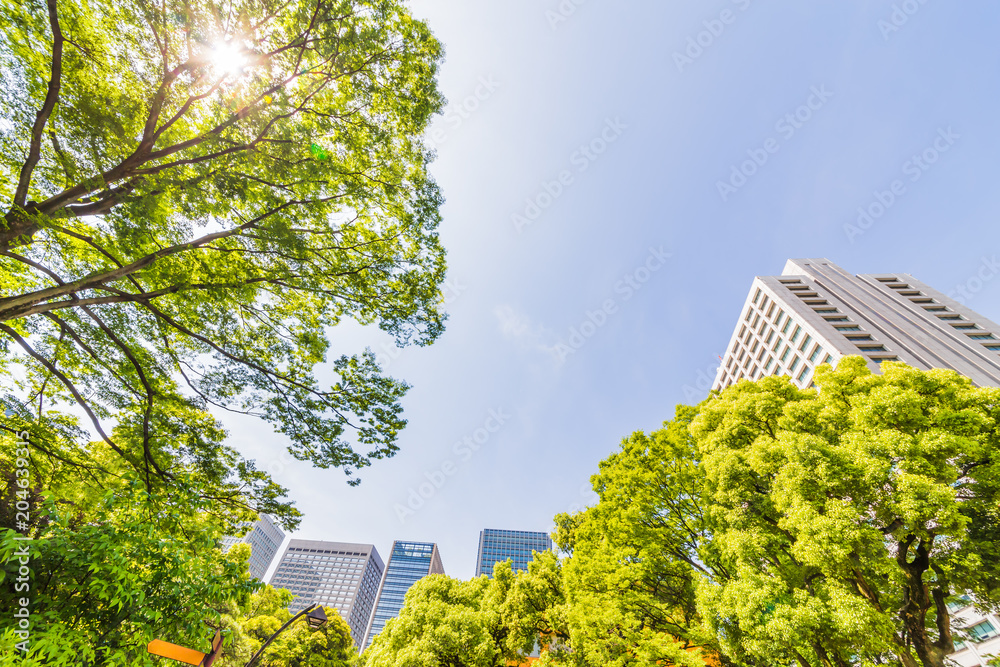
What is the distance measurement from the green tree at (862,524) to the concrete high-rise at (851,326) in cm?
2370

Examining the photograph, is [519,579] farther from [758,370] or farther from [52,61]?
[758,370]

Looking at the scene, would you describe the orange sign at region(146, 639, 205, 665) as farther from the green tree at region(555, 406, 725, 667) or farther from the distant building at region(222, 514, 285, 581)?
the distant building at region(222, 514, 285, 581)

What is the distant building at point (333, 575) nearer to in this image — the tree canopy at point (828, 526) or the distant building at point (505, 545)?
the distant building at point (505, 545)

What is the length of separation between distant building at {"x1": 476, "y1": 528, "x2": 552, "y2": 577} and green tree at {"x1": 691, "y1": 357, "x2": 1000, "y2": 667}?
103769 mm

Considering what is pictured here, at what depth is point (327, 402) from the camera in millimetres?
7395

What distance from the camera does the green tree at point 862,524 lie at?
625 centimetres

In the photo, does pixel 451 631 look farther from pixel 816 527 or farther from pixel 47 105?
pixel 47 105

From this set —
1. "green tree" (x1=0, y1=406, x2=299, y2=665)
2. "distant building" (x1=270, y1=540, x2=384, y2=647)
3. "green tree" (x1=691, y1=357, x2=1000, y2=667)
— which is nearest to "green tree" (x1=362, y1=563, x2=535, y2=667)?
"green tree" (x1=691, y1=357, x2=1000, y2=667)

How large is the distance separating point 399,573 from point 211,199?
111112mm

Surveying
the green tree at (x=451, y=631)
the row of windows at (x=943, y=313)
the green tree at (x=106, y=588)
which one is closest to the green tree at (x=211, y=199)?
the green tree at (x=106, y=588)

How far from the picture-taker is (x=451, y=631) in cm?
1452

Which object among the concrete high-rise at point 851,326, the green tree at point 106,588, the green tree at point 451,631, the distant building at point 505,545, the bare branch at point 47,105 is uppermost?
the distant building at point 505,545

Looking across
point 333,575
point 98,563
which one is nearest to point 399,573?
point 333,575

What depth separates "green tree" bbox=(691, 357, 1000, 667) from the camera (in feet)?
20.5
